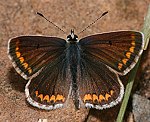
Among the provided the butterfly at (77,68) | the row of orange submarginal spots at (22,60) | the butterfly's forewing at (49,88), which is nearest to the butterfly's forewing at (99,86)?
the butterfly at (77,68)

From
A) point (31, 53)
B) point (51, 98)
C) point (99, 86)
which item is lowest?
point (51, 98)

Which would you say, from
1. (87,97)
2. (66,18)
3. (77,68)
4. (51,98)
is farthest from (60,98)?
(66,18)

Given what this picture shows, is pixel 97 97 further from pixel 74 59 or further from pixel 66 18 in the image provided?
pixel 66 18

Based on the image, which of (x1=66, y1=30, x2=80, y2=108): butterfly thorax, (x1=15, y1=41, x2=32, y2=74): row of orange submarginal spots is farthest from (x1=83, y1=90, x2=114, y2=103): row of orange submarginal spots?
(x1=15, y1=41, x2=32, y2=74): row of orange submarginal spots

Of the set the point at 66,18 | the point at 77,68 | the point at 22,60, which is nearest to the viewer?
the point at 22,60

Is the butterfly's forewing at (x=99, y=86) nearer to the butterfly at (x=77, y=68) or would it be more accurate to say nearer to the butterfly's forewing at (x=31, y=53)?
the butterfly at (x=77, y=68)

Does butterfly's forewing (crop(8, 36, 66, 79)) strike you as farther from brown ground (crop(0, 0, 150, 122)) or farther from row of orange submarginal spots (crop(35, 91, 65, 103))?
brown ground (crop(0, 0, 150, 122))
